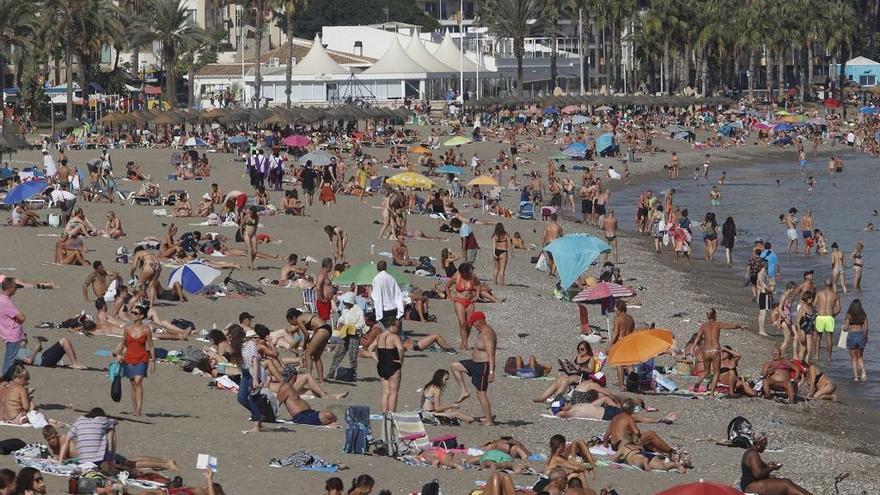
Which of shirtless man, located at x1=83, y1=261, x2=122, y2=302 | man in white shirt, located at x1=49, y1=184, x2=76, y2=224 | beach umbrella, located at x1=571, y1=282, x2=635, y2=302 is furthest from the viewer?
man in white shirt, located at x1=49, y1=184, x2=76, y2=224

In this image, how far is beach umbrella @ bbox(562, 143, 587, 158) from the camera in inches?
2202

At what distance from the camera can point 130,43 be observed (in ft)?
250

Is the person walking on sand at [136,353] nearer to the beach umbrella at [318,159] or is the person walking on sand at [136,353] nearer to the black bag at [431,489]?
the black bag at [431,489]

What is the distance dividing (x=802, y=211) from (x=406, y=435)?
3524 centimetres

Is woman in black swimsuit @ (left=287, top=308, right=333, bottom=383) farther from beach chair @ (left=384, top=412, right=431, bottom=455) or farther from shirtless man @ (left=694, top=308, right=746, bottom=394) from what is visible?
shirtless man @ (left=694, top=308, right=746, bottom=394)

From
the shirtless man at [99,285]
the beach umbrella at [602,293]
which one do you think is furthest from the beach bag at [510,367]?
the shirtless man at [99,285]

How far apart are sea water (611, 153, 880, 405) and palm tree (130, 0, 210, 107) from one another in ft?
84.6

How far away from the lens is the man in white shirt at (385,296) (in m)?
19.3

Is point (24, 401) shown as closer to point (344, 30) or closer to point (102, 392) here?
point (102, 392)

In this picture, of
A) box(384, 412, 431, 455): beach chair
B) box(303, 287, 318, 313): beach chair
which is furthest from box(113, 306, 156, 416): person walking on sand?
box(303, 287, 318, 313): beach chair

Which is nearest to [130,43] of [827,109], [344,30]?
[344,30]

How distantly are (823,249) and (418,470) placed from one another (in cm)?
2283

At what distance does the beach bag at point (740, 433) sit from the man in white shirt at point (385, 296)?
4784 mm

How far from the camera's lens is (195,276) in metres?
21.6
